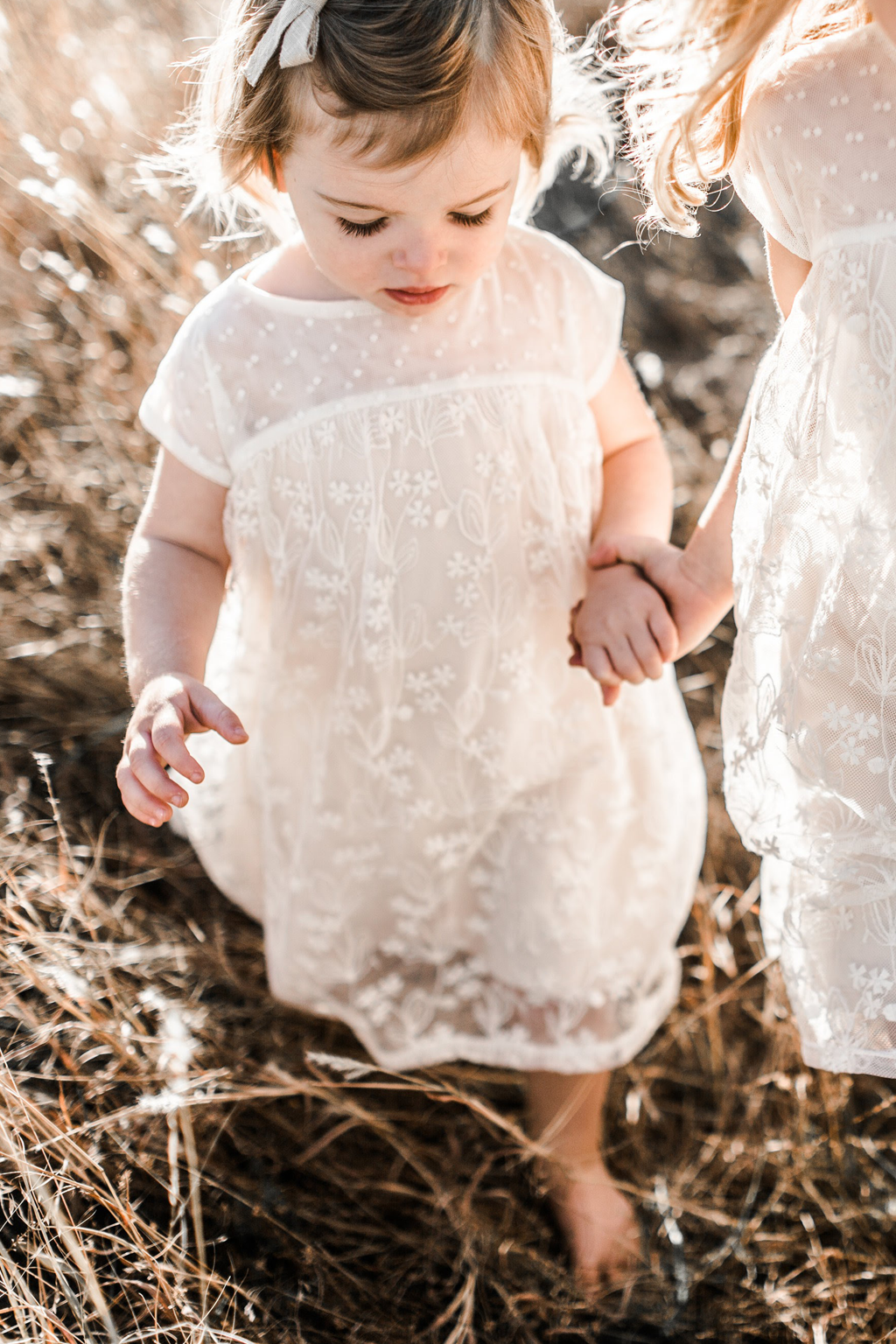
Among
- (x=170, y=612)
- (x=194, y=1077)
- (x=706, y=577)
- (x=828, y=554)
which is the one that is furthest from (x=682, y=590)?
(x=194, y=1077)

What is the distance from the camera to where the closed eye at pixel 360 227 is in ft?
2.95

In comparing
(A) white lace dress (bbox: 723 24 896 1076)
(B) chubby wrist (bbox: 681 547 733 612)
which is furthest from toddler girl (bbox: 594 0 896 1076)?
(B) chubby wrist (bbox: 681 547 733 612)

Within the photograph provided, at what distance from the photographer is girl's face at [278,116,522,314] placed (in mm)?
861

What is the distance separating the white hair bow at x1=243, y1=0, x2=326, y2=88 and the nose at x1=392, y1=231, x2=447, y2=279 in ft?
0.52

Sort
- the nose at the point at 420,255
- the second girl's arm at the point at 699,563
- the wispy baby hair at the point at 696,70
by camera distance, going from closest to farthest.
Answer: the wispy baby hair at the point at 696,70 < the nose at the point at 420,255 < the second girl's arm at the point at 699,563

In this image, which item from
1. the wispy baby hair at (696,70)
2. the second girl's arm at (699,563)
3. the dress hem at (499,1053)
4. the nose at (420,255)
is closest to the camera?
the wispy baby hair at (696,70)

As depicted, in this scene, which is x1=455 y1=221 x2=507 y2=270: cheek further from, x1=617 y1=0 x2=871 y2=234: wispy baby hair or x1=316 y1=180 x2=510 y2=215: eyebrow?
x1=617 y1=0 x2=871 y2=234: wispy baby hair

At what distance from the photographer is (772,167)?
0.84m

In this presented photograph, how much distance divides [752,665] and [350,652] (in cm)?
43

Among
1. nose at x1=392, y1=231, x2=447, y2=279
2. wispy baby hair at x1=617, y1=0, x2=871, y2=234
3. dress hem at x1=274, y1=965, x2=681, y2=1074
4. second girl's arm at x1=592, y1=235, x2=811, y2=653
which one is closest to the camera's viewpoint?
wispy baby hair at x1=617, y1=0, x2=871, y2=234

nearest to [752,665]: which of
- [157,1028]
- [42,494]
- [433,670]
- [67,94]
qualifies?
[433,670]

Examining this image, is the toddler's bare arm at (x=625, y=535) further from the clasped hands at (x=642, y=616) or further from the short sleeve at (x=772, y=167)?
the short sleeve at (x=772, y=167)

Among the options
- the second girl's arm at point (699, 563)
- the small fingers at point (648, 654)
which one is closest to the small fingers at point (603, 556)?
the second girl's arm at point (699, 563)

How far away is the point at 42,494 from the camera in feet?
6.18
